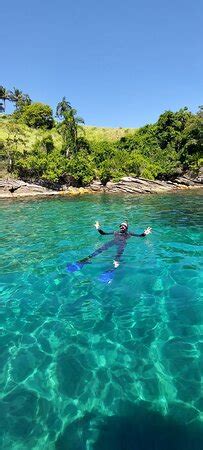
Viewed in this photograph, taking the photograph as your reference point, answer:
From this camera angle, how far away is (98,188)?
187ft

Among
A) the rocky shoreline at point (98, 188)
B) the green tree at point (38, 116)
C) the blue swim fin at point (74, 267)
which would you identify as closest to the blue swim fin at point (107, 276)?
the blue swim fin at point (74, 267)

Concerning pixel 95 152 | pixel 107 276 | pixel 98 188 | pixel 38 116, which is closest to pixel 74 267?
pixel 107 276

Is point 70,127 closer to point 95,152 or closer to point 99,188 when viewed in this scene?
point 95,152

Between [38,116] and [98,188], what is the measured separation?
39.3 metres

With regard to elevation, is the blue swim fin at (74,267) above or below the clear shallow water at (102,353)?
below

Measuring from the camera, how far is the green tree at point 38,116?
275 feet

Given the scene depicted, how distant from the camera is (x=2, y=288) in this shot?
11719 millimetres

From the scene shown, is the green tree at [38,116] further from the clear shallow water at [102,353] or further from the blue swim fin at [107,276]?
the blue swim fin at [107,276]

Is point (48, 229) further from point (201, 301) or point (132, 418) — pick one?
point (132, 418)

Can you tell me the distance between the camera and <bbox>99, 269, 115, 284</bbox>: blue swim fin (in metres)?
12.0

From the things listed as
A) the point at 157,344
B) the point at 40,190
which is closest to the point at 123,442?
the point at 157,344

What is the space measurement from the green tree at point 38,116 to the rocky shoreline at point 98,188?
3524 cm

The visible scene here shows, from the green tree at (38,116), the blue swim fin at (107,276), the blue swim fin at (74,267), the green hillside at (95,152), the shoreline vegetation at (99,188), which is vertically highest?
the green tree at (38,116)

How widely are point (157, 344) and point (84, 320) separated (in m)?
2.28
